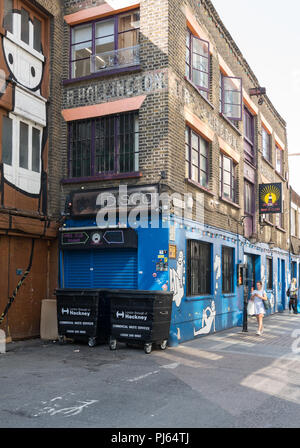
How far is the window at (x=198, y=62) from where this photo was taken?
14.0m

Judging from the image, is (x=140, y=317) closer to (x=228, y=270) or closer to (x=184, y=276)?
(x=184, y=276)

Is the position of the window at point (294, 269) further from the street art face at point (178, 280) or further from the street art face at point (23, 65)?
the street art face at point (23, 65)

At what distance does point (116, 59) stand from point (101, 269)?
5559mm

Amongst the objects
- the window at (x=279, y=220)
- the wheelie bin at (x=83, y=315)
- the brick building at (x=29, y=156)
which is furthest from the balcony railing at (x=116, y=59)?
the window at (x=279, y=220)

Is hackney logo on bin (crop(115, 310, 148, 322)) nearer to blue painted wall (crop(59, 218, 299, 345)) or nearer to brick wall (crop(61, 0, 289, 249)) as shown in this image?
blue painted wall (crop(59, 218, 299, 345))

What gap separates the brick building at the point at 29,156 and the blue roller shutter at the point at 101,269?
48 cm

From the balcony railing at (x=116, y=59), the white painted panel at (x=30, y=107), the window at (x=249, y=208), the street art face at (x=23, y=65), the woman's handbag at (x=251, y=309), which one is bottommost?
the woman's handbag at (x=251, y=309)

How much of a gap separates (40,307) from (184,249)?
157 inches

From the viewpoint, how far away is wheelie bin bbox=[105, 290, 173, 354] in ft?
33.8

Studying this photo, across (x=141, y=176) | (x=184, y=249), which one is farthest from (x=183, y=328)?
(x=141, y=176)

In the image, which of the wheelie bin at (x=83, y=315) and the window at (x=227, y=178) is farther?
the window at (x=227, y=178)

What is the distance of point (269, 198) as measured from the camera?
20984 mm

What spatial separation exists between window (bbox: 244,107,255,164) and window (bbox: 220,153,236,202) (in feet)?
7.58

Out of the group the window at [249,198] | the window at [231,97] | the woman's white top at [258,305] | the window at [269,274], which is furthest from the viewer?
the window at [269,274]
